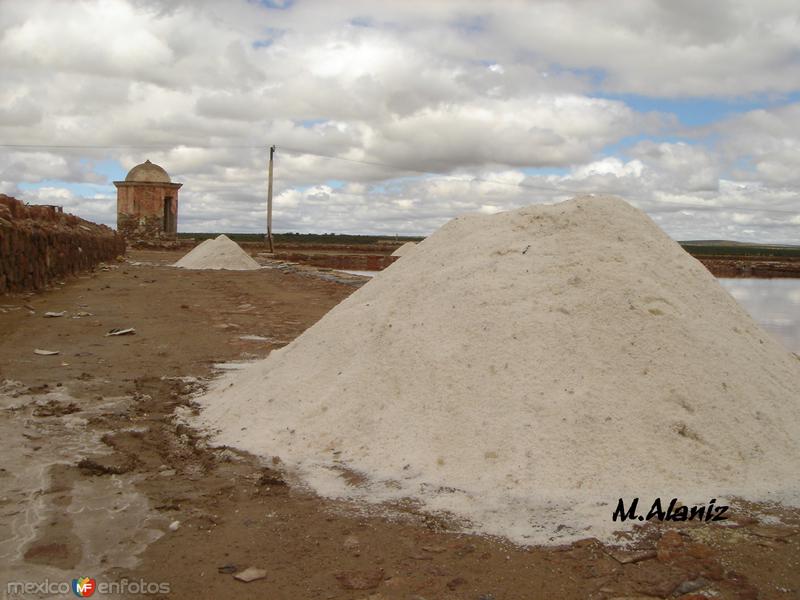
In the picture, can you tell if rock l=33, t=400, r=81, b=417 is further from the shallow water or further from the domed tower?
the domed tower

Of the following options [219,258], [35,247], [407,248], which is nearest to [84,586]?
[407,248]

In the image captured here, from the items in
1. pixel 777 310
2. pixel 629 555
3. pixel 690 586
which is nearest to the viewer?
pixel 690 586

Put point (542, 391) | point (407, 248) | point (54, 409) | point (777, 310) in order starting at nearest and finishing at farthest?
Result: 1. point (542, 391)
2. point (54, 409)
3. point (407, 248)
4. point (777, 310)

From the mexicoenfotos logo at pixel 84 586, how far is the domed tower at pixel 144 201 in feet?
106

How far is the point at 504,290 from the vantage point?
421 centimetres

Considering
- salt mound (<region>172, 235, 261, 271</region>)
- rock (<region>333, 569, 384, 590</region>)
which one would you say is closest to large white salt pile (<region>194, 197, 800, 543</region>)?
rock (<region>333, 569, 384, 590</region>)

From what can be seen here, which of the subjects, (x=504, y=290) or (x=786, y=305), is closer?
(x=504, y=290)

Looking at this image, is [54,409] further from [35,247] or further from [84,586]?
[35,247]

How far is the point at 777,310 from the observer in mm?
15703

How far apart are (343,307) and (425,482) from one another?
2.25 m

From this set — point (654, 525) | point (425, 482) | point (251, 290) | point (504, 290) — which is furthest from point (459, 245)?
point (251, 290)

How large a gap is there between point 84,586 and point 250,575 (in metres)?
0.56

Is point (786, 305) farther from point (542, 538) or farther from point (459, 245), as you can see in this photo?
point (542, 538)

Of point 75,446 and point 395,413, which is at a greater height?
point 395,413
